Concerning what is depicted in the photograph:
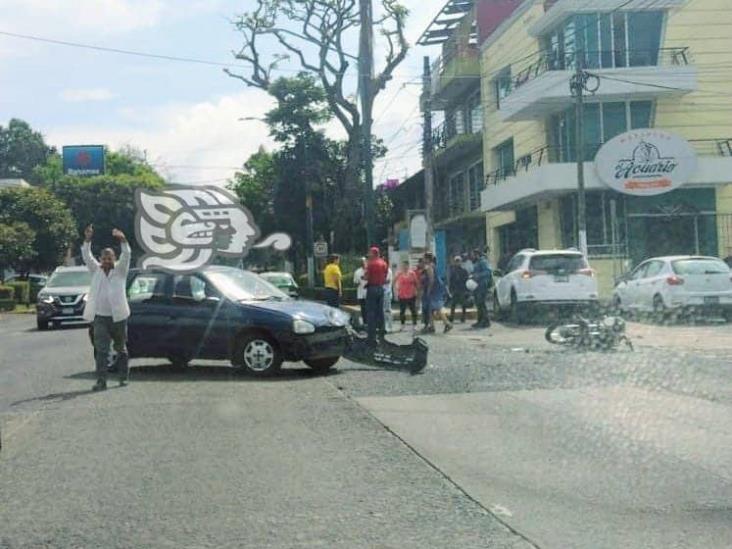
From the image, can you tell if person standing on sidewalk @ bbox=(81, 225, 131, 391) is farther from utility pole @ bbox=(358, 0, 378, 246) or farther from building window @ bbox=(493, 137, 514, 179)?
building window @ bbox=(493, 137, 514, 179)

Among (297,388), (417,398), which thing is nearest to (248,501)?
(417,398)

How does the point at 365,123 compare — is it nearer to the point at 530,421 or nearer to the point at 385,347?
the point at 385,347

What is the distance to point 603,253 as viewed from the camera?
99.7 ft

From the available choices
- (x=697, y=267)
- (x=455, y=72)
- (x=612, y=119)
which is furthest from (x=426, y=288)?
(x=455, y=72)

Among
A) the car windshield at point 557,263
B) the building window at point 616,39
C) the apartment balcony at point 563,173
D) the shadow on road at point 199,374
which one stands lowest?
the shadow on road at point 199,374

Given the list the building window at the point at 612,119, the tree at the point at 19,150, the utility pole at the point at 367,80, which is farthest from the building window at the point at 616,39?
the tree at the point at 19,150

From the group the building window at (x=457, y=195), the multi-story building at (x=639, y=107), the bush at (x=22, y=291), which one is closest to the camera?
the multi-story building at (x=639, y=107)

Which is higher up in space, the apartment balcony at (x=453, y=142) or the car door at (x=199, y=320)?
the apartment balcony at (x=453, y=142)

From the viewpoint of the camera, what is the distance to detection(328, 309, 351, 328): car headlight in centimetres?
1317

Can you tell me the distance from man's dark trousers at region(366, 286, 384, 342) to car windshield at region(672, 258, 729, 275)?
7.97 meters

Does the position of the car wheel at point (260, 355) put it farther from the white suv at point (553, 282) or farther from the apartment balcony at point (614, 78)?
the apartment balcony at point (614, 78)

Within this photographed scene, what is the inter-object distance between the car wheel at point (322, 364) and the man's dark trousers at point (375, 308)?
5.31 feet

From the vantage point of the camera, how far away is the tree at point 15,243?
44.4m

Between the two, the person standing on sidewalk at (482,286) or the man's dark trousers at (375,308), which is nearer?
the man's dark trousers at (375,308)
